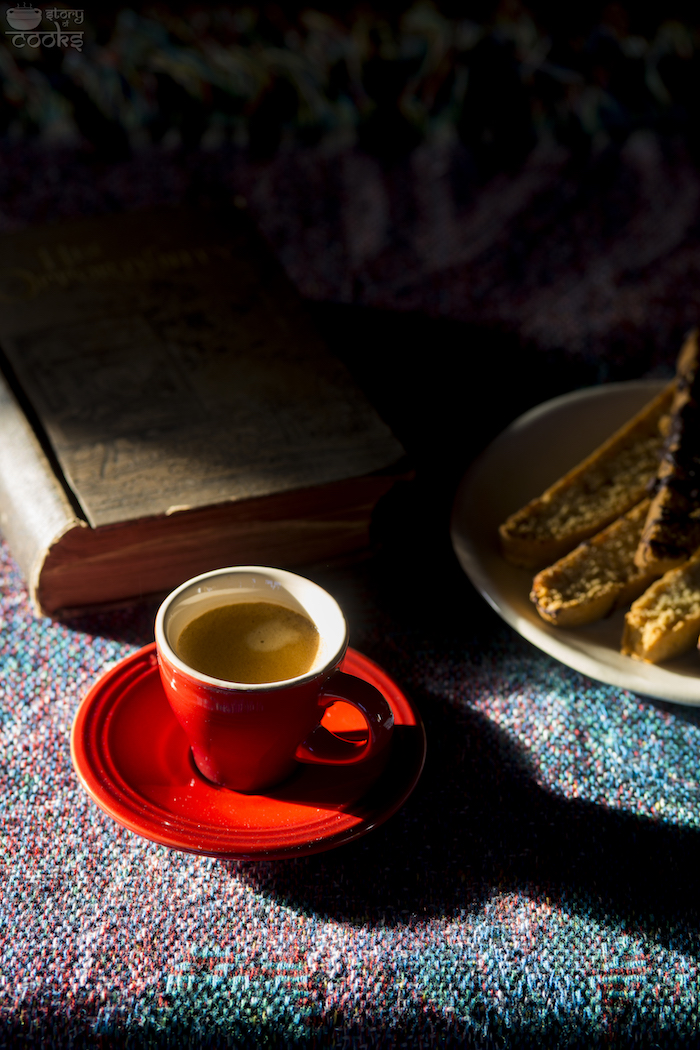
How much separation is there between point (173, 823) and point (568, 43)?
132 cm

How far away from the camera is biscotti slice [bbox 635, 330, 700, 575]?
69 centimetres

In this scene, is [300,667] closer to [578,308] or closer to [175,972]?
[175,972]

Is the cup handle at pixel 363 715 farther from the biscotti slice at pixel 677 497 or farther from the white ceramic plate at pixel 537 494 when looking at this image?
the biscotti slice at pixel 677 497

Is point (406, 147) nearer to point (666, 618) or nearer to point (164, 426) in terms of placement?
point (164, 426)

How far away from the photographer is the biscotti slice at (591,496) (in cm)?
73

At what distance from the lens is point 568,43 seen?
4.58 feet

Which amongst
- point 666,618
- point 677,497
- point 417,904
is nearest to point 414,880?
point 417,904

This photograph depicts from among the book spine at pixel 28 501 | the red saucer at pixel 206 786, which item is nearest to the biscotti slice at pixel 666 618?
the red saucer at pixel 206 786

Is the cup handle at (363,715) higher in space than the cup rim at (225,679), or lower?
lower

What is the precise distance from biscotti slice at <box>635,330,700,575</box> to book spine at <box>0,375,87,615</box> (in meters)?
0.42
